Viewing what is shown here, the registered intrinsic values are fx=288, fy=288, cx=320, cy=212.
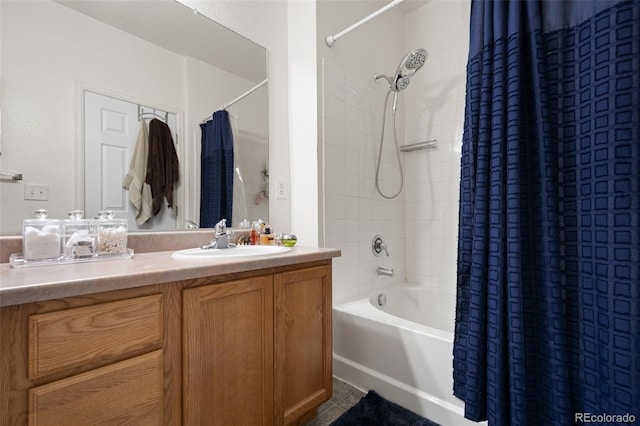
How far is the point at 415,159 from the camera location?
2.34m

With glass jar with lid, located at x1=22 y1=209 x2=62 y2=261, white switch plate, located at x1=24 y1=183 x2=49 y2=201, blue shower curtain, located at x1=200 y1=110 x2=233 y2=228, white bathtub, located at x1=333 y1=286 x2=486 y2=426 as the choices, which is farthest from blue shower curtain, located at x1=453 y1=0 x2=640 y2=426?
white switch plate, located at x1=24 y1=183 x2=49 y2=201

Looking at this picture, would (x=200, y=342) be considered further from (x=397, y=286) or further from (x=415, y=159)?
(x=415, y=159)

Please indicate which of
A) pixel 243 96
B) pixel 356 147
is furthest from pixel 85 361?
pixel 356 147

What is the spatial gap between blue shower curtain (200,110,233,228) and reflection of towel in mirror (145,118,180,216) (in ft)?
0.48

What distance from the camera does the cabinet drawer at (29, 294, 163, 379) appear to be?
0.60m

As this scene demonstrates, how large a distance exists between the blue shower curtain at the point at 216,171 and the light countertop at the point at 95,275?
21.0 inches

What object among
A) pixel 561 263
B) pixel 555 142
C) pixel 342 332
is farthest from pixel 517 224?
pixel 342 332

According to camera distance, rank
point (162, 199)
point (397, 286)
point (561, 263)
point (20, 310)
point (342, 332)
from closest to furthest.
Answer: point (20, 310), point (561, 263), point (162, 199), point (342, 332), point (397, 286)

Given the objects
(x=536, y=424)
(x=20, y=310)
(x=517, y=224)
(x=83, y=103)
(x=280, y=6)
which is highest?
(x=280, y=6)

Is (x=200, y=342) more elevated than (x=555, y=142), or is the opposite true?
(x=555, y=142)

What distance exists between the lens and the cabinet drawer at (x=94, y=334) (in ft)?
1.96

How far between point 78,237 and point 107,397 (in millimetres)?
494

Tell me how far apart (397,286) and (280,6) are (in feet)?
6.77

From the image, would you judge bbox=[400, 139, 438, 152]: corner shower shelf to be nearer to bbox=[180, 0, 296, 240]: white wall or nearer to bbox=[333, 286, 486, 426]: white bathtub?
bbox=[180, 0, 296, 240]: white wall
